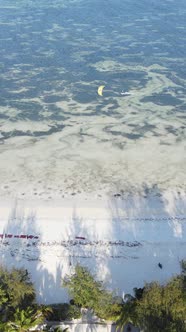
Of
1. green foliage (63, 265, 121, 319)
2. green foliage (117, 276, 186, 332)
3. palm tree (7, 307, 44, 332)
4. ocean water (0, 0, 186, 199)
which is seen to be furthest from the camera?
ocean water (0, 0, 186, 199)

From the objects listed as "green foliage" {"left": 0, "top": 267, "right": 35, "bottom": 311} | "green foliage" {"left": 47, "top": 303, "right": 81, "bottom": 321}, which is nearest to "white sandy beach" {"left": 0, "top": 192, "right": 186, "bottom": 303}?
"green foliage" {"left": 47, "top": 303, "right": 81, "bottom": 321}

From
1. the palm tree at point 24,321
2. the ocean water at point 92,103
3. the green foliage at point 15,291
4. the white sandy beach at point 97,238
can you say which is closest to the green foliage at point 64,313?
the palm tree at point 24,321

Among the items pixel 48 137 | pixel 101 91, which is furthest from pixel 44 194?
pixel 101 91

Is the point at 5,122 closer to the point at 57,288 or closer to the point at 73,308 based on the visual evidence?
the point at 57,288

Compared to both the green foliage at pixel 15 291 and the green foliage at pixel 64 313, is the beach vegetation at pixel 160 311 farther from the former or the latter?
the green foliage at pixel 15 291

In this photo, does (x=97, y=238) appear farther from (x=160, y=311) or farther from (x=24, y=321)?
(x=24, y=321)

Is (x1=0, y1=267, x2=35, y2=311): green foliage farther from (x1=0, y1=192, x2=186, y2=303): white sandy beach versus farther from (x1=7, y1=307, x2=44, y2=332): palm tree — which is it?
(x1=0, y1=192, x2=186, y2=303): white sandy beach

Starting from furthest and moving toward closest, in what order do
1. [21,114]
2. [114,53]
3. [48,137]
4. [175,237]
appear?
[114,53] < [21,114] < [48,137] < [175,237]
